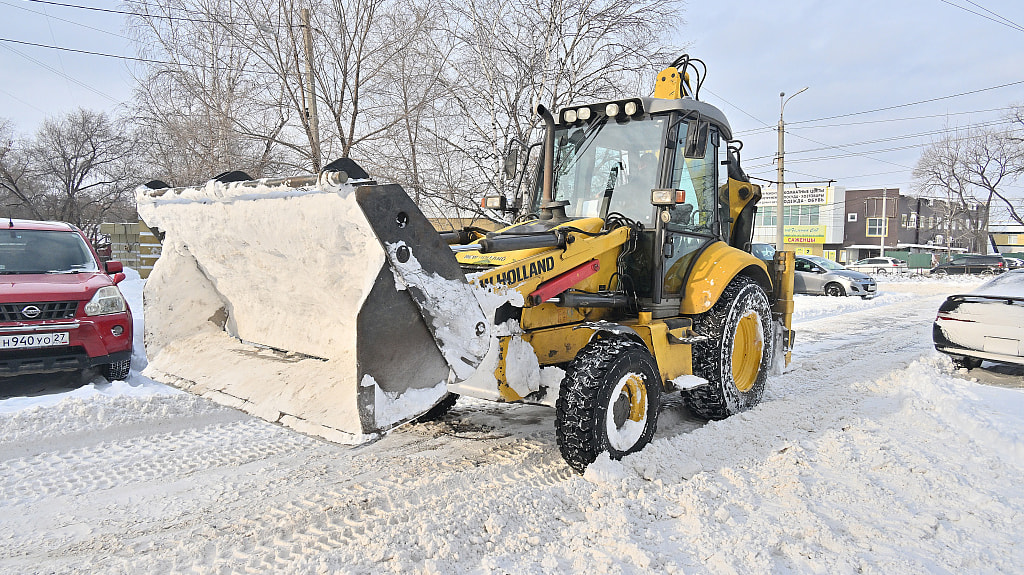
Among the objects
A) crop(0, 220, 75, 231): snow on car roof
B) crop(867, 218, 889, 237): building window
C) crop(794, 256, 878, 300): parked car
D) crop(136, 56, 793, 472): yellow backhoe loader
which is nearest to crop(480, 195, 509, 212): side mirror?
crop(136, 56, 793, 472): yellow backhoe loader

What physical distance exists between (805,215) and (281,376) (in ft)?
198

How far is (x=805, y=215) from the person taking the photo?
183ft

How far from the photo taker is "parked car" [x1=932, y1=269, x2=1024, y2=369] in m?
6.90

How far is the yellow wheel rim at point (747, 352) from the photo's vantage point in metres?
5.62

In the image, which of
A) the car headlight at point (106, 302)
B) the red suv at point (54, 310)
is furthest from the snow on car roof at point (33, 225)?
the car headlight at point (106, 302)

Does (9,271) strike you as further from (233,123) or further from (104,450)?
(233,123)

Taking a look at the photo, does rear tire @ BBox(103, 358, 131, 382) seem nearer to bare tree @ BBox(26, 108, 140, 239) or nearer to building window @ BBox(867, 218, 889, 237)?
bare tree @ BBox(26, 108, 140, 239)

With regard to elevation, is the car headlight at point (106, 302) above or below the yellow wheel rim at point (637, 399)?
above

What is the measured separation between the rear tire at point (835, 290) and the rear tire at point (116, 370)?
20.5 m

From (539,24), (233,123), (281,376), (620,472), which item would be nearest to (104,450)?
(281,376)

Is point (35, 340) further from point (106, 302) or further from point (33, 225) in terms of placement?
point (33, 225)

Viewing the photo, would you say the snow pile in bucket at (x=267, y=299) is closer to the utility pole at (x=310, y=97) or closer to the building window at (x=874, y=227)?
the utility pole at (x=310, y=97)

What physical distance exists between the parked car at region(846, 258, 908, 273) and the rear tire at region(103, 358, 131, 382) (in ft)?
130

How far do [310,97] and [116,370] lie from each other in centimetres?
716
